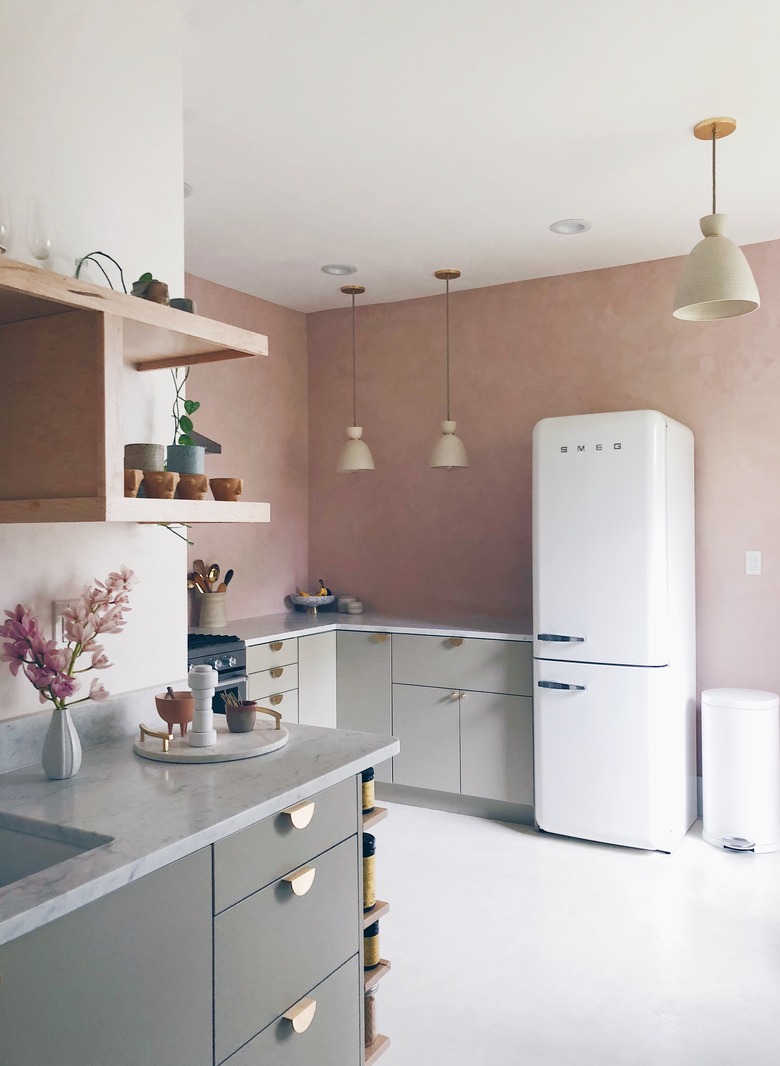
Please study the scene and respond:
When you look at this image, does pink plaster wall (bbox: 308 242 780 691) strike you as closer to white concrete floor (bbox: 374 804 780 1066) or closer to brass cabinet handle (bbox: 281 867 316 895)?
white concrete floor (bbox: 374 804 780 1066)

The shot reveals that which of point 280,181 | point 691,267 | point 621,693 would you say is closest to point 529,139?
point 691,267

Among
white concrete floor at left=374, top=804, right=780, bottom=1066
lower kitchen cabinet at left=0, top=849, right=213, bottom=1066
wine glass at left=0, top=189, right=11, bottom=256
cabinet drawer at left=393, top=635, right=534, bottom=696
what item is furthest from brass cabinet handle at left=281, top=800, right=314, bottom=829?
cabinet drawer at left=393, top=635, right=534, bottom=696

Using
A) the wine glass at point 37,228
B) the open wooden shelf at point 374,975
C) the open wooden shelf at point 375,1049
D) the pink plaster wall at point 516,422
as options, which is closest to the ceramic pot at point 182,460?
the wine glass at point 37,228

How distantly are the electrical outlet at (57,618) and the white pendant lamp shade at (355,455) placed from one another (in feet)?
8.87

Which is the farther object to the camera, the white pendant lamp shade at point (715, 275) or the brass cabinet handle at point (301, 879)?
the white pendant lamp shade at point (715, 275)

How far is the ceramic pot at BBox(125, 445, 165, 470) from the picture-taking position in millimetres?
1893

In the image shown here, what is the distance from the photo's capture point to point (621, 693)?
3586mm

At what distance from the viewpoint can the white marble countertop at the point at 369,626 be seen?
3959mm

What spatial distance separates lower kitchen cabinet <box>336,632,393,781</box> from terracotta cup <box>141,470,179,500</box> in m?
2.48

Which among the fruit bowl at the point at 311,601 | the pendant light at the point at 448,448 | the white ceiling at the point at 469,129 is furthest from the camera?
the fruit bowl at the point at 311,601

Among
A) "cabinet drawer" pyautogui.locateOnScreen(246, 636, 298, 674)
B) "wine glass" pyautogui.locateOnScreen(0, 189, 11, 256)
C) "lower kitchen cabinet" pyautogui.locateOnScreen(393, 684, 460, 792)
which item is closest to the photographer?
"wine glass" pyautogui.locateOnScreen(0, 189, 11, 256)

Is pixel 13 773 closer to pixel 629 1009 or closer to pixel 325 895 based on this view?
pixel 325 895

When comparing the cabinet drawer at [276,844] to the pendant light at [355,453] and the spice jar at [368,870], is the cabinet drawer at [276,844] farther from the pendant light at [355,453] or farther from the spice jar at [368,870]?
the pendant light at [355,453]

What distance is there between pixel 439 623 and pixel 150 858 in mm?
2996
